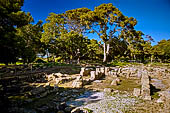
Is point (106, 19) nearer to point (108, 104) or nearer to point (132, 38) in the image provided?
point (132, 38)

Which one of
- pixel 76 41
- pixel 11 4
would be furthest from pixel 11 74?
pixel 76 41

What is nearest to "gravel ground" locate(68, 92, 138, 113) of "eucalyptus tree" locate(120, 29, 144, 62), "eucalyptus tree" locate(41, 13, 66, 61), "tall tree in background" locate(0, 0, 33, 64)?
"tall tree in background" locate(0, 0, 33, 64)

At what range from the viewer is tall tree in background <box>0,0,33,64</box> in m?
9.45

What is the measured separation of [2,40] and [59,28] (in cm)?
1582

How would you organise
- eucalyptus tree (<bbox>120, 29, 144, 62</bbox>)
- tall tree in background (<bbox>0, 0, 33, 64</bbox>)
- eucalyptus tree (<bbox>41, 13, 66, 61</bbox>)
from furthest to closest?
eucalyptus tree (<bbox>120, 29, 144, 62</bbox>), eucalyptus tree (<bbox>41, 13, 66, 61</bbox>), tall tree in background (<bbox>0, 0, 33, 64</bbox>)

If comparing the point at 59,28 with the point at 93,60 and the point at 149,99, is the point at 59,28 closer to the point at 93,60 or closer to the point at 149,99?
the point at 93,60

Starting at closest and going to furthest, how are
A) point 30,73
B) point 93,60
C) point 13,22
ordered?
point 13,22 → point 30,73 → point 93,60

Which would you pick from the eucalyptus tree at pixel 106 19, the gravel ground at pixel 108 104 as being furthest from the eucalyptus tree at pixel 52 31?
the gravel ground at pixel 108 104

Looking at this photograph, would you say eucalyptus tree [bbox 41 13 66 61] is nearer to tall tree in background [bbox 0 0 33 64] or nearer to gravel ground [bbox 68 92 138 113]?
tall tree in background [bbox 0 0 33 64]

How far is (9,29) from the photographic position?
1027 cm

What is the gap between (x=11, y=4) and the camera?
35.4ft

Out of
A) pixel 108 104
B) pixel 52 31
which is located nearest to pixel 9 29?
pixel 108 104

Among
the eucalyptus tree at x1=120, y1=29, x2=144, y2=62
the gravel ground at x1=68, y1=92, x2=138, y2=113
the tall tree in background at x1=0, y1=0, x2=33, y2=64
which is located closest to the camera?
the gravel ground at x1=68, y1=92, x2=138, y2=113

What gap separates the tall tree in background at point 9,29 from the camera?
9.45m
